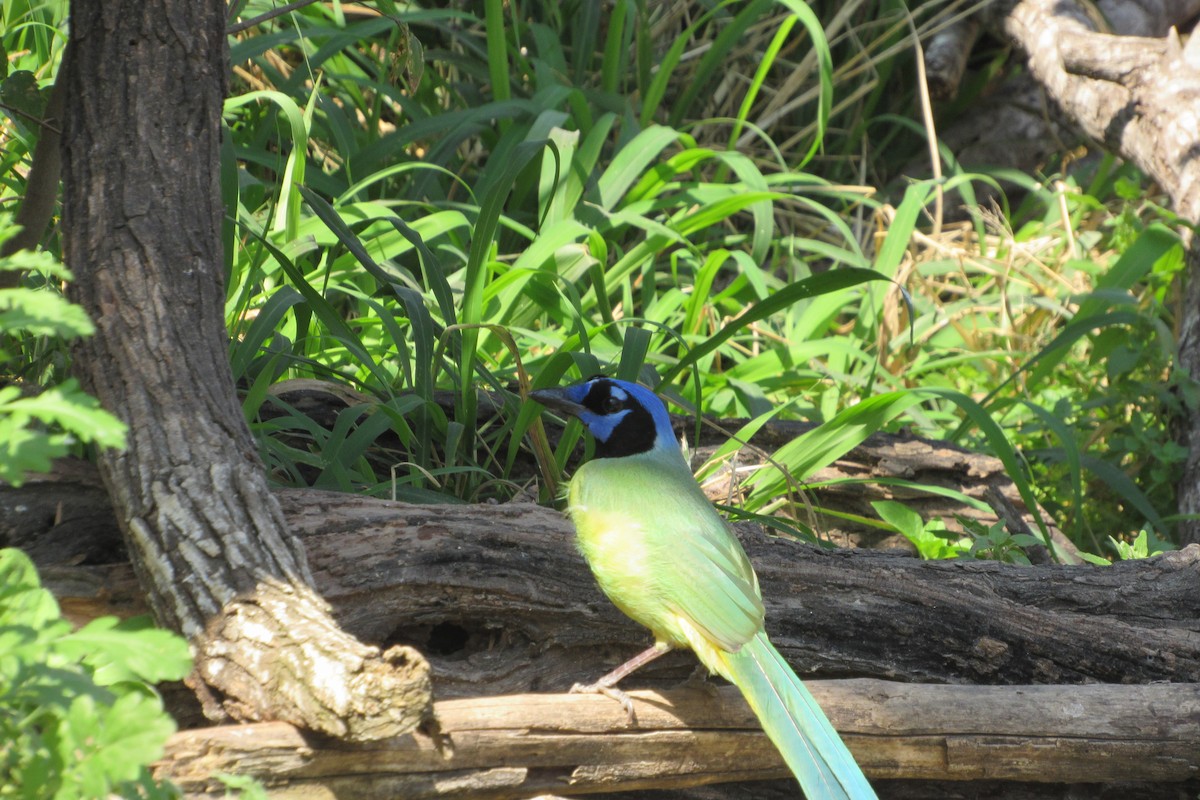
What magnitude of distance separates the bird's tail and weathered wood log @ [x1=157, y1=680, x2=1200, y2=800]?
174 mm

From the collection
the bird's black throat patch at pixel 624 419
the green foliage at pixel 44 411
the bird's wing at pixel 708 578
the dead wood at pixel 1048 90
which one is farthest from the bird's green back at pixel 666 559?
the dead wood at pixel 1048 90

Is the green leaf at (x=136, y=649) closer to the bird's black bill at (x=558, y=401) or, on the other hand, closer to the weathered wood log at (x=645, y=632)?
the weathered wood log at (x=645, y=632)

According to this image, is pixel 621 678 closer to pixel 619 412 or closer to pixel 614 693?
pixel 614 693

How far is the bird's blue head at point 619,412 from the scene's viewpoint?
2.84 metres

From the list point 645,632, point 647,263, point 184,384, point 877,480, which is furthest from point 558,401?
point 647,263

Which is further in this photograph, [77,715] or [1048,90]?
[1048,90]

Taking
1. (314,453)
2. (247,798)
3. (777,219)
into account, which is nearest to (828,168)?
(777,219)

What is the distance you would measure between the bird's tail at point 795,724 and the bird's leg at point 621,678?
0.19 m

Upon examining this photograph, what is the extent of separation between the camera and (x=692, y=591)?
2.27 metres

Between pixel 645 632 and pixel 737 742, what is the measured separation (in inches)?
15.5

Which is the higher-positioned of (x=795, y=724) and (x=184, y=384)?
(x=184, y=384)

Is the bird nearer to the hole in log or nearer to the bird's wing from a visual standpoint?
the bird's wing

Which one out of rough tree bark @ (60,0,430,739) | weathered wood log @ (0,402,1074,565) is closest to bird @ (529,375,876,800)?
rough tree bark @ (60,0,430,739)

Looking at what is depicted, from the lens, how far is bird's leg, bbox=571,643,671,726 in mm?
2238
